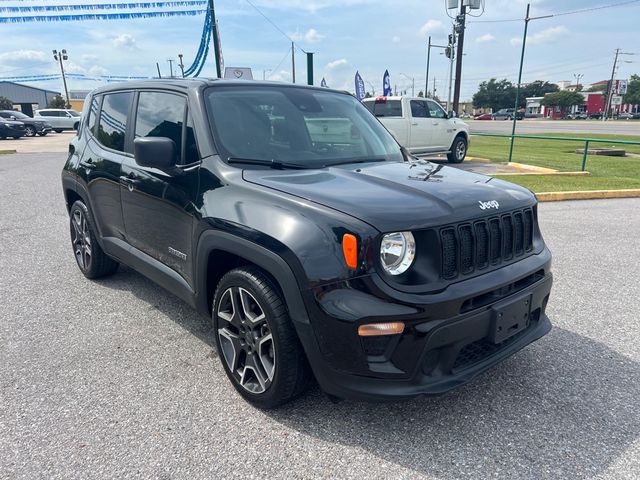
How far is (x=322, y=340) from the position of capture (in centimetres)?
233

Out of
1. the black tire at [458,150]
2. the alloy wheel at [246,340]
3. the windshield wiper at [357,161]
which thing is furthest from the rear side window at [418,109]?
the alloy wheel at [246,340]

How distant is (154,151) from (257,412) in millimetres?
1674

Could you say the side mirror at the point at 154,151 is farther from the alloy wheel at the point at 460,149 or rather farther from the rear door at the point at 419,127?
the alloy wheel at the point at 460,149

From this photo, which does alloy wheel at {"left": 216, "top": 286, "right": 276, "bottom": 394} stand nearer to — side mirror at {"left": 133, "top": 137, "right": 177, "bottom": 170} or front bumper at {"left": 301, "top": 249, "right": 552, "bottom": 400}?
front bumper at {"left": 301, "top": 249, "right": 552, "bottom": 400}

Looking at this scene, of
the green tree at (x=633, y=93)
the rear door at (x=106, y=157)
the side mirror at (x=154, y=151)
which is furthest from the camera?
the green tree at (x=633, y=93)

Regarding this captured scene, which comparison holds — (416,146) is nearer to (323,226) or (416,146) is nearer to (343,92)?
(343,92)

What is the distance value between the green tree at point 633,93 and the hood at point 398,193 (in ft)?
352

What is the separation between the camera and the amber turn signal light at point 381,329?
2.23 meters

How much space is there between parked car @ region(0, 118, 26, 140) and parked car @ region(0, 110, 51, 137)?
1.67 meters

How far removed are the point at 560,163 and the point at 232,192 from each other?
14502 mm

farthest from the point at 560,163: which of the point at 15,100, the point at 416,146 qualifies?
the point at 15,100

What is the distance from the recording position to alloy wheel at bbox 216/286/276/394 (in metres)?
2.68

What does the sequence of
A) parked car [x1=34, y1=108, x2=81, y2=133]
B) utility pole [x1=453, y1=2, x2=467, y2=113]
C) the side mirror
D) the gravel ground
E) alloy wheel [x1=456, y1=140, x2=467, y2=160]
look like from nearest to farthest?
the gravel ground → the side mirror → alloy wheel [x1=456, y1=140, x2=467, y2=160] → utility pole [x1=453, y1=2, x2=467, y2=113] → parked car [x1=34, y1=108, x2=81, y2=133]

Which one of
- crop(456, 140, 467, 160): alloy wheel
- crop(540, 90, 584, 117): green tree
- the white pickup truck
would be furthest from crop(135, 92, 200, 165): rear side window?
crop(540, 90, 584, 117): green tree
